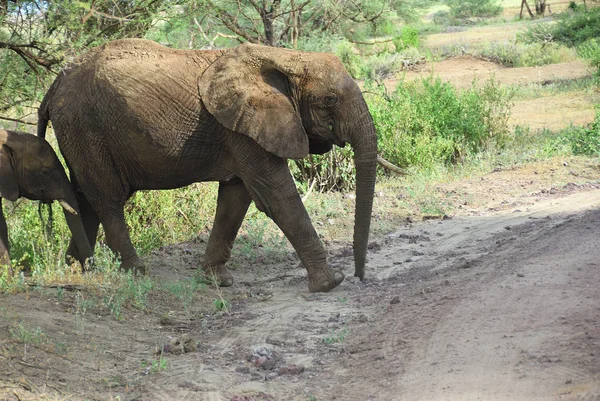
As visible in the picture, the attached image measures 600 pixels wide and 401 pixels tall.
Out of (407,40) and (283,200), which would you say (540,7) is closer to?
(407,40)

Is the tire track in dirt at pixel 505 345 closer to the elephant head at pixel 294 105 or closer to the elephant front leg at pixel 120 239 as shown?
the elephant head at pixel 294 105

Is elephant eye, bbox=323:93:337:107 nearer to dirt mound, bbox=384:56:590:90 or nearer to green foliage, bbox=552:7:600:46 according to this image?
dirt mound, bbox=384:56:590:90

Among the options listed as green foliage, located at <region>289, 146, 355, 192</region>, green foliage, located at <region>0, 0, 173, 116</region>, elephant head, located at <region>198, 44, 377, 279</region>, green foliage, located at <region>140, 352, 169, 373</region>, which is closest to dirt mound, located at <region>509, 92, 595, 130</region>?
green foliage, located at <region>289, 146, 355, 192</region>

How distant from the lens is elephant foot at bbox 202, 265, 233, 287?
8.27m

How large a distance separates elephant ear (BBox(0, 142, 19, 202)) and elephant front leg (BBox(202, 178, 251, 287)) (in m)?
1.91

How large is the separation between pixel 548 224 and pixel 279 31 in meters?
9.14

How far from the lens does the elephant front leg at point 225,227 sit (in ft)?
27.0

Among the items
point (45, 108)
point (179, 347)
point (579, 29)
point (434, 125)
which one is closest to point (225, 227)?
point (45, 108)

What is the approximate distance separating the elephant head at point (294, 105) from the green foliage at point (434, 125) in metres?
5.50

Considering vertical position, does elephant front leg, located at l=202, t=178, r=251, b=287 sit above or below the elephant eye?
below

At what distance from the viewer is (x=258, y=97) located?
24.1 ft

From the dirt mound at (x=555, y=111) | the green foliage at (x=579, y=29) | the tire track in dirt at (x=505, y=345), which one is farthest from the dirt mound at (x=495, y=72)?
the tire track in dirt at (x=505, y=345)

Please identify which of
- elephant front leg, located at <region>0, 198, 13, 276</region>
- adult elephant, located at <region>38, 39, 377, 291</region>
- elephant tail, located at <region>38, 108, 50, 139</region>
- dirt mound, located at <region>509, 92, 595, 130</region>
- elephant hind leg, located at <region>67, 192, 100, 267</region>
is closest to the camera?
adult elephant, located at <region>38, 39, 377, 291</region>

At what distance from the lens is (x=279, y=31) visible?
16594 millimetres
